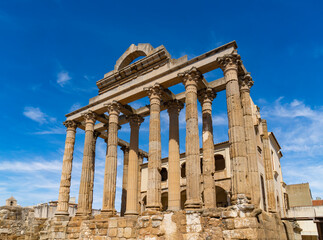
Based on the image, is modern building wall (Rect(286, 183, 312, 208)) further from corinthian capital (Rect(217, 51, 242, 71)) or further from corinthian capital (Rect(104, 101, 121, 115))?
corinthian capital (Rect(217, 51, 242, 71))

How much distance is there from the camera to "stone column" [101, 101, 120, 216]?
58.6 ft

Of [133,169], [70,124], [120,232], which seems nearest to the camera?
[120,232]

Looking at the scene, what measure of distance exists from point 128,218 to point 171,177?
323cm

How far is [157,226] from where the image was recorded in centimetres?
1413

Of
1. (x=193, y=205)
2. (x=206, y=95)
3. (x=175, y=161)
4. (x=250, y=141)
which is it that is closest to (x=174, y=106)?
(x=206, y=95)

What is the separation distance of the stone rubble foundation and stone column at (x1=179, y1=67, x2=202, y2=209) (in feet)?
3.29

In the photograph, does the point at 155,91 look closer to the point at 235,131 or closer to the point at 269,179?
the point at 235,131

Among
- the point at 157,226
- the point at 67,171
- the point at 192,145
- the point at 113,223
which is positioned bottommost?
the point at 157,226

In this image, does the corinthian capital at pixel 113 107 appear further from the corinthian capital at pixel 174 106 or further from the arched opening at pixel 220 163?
the arched opening at pixel 220 163

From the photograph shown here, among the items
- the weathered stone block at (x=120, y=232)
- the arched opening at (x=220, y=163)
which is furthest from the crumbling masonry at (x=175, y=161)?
the arched opening at (x=220, y=163)

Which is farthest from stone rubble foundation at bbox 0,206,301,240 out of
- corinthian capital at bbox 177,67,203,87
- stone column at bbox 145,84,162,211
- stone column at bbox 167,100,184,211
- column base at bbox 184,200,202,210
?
corinthian capital at bbox 177,67,203,87

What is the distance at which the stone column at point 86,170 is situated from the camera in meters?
19.7

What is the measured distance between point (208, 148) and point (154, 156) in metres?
Result: 3.13

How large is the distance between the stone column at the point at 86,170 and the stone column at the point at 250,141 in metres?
11.0
